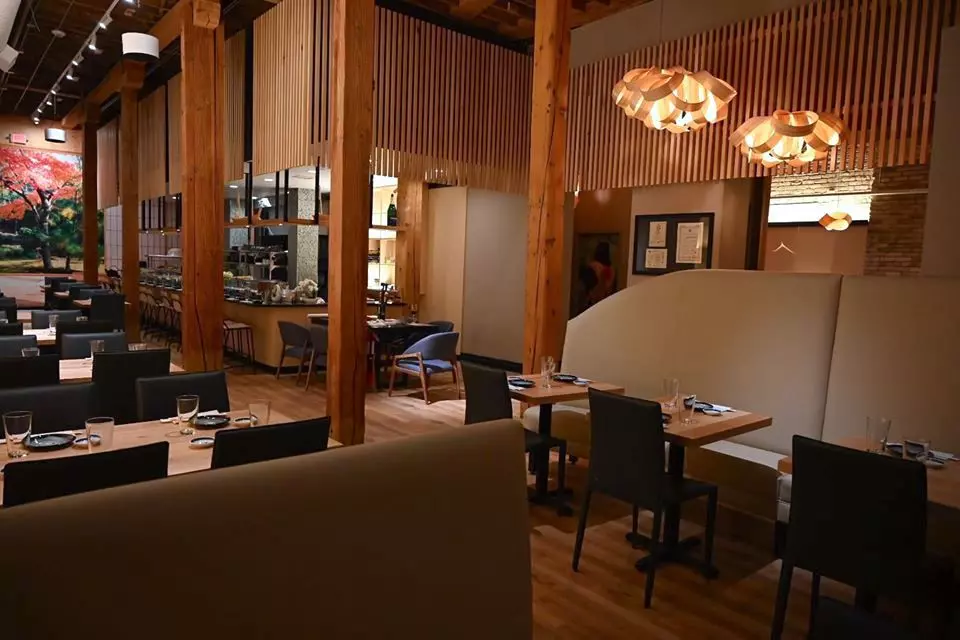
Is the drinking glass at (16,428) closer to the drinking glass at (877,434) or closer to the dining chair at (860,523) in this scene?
the dining chair at (860,523)

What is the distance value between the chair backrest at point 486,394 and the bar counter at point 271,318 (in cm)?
508

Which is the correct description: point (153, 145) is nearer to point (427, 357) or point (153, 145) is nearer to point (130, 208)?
point (130, 208)

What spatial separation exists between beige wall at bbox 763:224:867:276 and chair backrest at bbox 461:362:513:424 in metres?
8.47

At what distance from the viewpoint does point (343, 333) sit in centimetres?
452

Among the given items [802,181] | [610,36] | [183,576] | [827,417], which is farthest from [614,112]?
[183,576]

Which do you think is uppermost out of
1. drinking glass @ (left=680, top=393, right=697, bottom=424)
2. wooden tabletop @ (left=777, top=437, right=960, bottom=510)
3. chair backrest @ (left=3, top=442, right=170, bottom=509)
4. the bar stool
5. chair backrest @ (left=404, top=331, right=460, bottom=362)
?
chair backrest @ (left=3, top=442, right=170, bottom=509)

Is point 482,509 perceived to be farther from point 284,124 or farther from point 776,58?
point 284,124

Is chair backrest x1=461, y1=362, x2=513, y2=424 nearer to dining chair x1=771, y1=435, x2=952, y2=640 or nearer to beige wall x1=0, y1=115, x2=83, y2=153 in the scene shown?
dining chair x1=771, y1=435, x2=952, y2=640

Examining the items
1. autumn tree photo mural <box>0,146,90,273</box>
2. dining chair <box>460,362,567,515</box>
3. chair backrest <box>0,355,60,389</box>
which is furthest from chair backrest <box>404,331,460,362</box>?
autumn tree photo mural <box>0,146,90,273</box>

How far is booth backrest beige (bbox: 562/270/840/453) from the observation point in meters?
4.45

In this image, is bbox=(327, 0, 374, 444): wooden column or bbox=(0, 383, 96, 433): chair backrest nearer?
bbox=(0, 383, 96, 433): chair backrest

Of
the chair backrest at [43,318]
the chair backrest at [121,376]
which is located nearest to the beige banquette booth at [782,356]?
the chair backrest at [121,376]

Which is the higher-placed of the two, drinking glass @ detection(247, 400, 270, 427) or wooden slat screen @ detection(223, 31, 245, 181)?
wooden slat screen @ detection(223, 31, 245, 181)

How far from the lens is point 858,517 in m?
2.55
